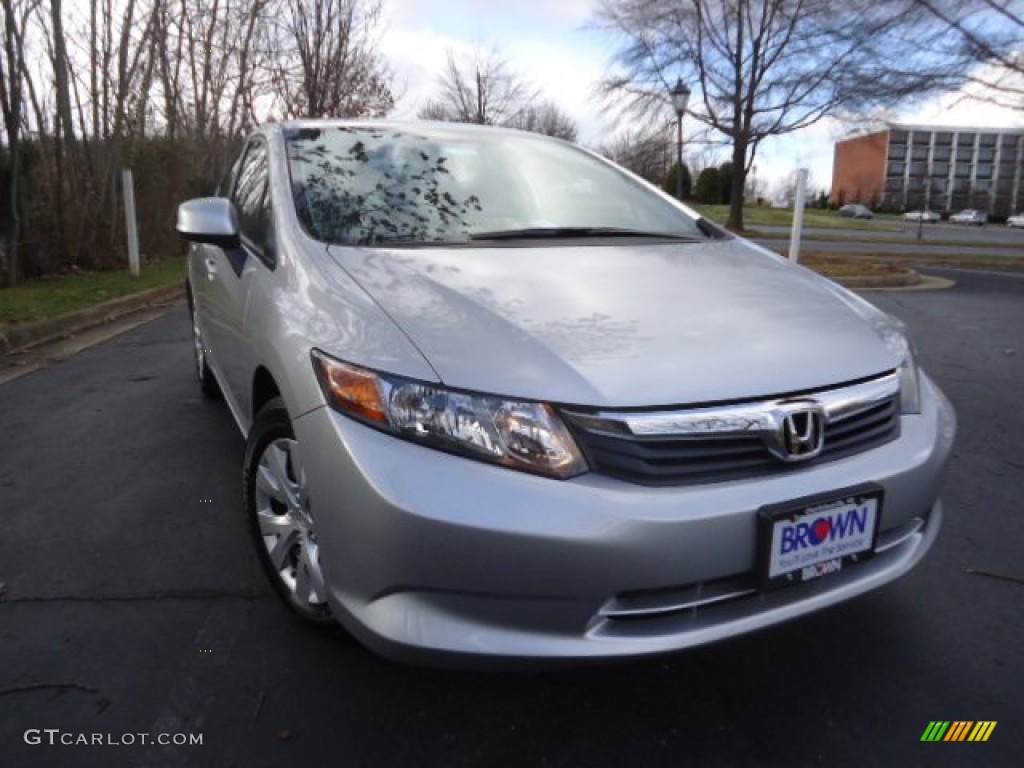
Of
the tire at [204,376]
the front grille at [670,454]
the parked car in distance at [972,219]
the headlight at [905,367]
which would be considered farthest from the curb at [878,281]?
the parked car in distance at [972,219]

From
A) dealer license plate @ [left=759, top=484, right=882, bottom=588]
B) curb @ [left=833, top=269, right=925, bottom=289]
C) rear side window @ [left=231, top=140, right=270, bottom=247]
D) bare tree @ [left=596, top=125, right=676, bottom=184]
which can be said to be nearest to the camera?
dealer license plate @ [left=759, top=484, right=882, bottom=588]

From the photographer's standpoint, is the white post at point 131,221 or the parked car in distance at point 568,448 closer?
the parked car in distance at point 568,448

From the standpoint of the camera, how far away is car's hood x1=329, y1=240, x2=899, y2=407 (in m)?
1.66

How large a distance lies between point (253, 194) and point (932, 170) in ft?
364

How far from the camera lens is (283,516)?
2.13 meters

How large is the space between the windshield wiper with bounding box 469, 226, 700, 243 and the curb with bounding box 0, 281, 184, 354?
5122 mm

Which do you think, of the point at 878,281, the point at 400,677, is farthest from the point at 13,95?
the point at 878,281

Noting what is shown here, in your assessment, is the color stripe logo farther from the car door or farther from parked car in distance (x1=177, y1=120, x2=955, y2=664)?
the car door

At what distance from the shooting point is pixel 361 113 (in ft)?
61.7

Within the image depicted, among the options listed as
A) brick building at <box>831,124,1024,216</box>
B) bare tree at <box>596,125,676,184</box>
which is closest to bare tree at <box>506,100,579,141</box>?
bare tree at <box>596,125,676,184</box>

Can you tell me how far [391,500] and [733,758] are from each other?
983 mm

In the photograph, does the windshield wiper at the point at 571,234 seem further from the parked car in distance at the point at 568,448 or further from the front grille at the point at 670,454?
the front grille at the point at 670,454

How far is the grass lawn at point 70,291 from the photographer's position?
698 centimetres

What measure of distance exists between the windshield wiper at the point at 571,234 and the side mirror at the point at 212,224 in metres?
0.83
